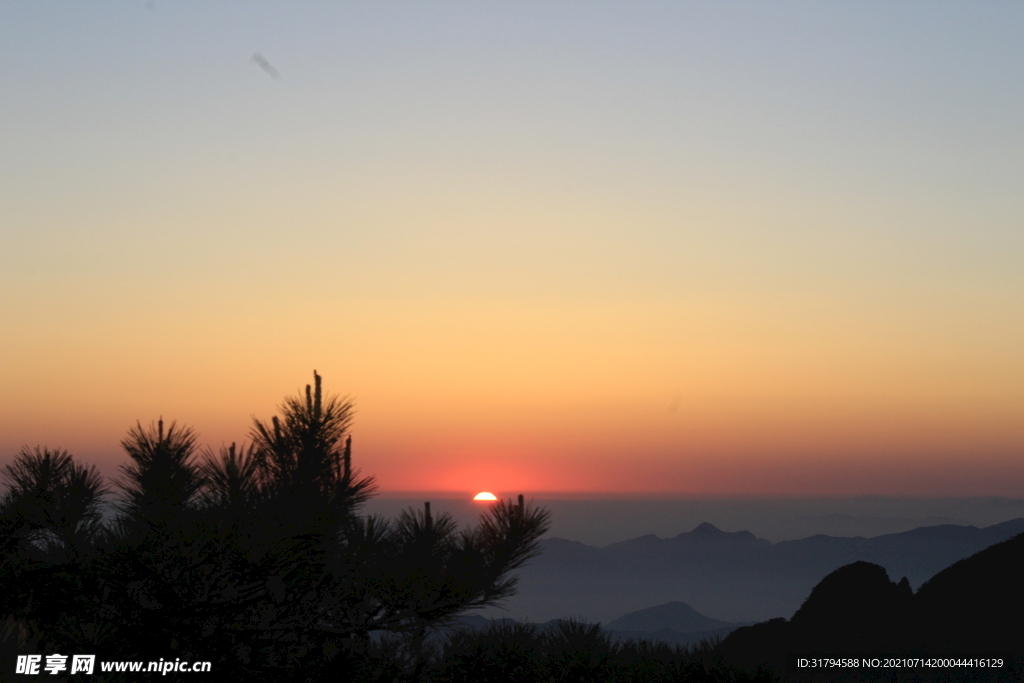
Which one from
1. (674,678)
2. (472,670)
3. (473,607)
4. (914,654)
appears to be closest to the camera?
(473,607)

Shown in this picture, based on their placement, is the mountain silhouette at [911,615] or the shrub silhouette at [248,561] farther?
the mountain silhouette at [911,615]

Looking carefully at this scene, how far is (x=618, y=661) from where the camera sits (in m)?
10.4

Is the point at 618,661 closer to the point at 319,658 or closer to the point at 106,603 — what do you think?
the point at 319,658

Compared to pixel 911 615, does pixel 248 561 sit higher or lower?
higher

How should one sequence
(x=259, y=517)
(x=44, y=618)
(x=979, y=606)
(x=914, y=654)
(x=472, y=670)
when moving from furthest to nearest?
(x=979, y=606)
(x=914, y=654)
(x=472, y=670)
(x=44, y=618)
(x=259, y=517)

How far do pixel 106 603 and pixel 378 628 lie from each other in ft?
8.41

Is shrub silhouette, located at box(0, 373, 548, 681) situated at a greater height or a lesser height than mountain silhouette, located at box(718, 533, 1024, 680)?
greater

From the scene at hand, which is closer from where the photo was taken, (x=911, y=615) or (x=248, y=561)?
(x=248, y=561)

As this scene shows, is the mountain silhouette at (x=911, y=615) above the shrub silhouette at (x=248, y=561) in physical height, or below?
below

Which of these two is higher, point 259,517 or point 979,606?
point 259,517

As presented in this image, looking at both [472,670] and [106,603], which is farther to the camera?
[472,670]

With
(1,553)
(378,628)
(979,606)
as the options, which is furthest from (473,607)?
(979,606)

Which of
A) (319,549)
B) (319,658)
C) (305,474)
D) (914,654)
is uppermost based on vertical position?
(305,474)

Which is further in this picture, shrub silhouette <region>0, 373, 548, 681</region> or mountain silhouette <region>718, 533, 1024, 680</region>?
mountain silhouette <region>718, 533, 1024, 680</region>
